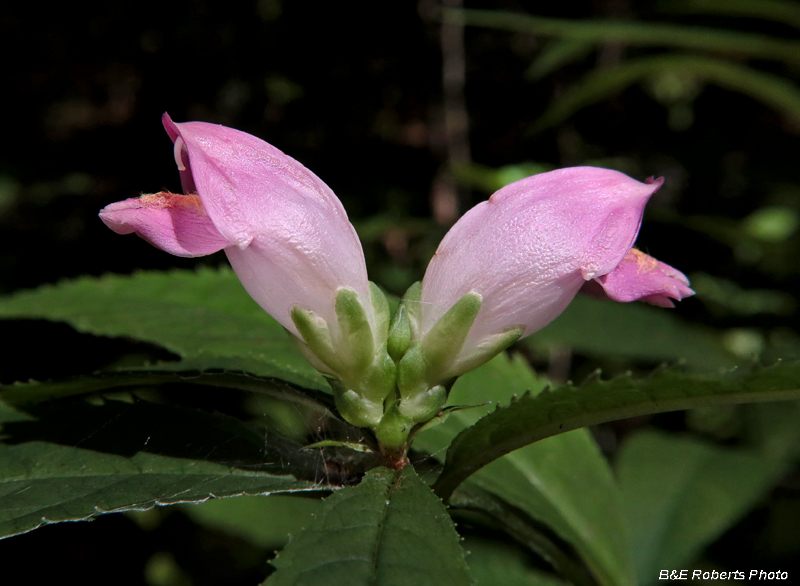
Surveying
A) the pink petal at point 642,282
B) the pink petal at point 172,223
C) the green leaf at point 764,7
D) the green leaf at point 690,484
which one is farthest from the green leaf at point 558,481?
the green leaf at point 764,7

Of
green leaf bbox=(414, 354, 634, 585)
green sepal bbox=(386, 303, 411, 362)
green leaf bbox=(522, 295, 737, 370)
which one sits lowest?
green leaf bbox=(522, 295, 737, 370)

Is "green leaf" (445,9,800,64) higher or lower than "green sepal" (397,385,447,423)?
higher

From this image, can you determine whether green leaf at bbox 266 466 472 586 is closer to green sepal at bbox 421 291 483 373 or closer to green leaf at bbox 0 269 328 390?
green sepal at bbox 421 291 483 373

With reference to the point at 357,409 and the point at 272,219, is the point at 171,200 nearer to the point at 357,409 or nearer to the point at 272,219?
the point at 272,219

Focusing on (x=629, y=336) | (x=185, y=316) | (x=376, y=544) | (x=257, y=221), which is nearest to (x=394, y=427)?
(x=376, y=544)

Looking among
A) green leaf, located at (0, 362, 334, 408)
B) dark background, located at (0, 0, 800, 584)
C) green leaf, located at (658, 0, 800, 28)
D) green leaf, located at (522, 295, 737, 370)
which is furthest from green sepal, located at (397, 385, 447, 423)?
green leaf, located at (658, 0, 800, 28)

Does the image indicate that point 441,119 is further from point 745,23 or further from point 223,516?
point 223,516
